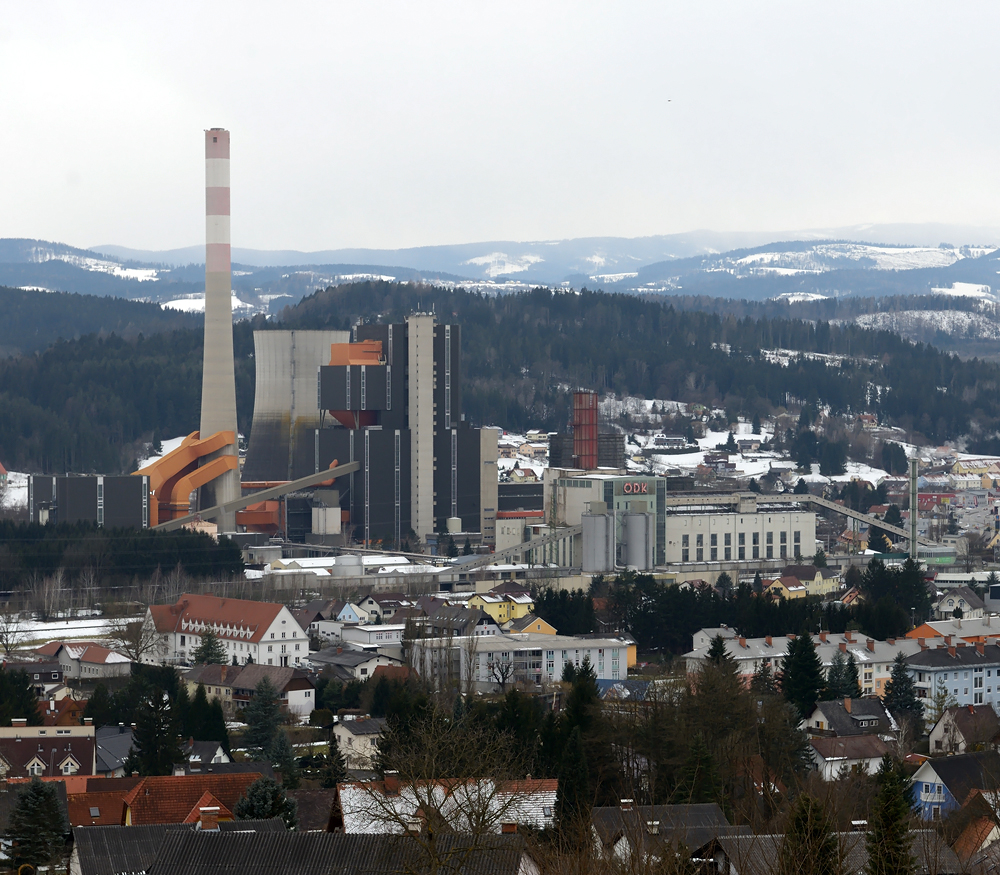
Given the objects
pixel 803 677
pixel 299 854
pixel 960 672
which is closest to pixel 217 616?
pixel 803 677

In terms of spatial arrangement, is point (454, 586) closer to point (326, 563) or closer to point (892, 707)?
point (326, 563)

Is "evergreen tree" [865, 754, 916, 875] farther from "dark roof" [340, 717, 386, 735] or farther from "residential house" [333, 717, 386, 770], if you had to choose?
"dark roof" [340, 717, 386, 735]

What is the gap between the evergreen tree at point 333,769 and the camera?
93.5 feet

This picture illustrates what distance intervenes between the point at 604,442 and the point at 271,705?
46.4 m

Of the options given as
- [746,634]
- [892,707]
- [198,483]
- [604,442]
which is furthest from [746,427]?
[892,707]

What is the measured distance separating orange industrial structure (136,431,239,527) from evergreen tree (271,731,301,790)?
4095 centimetres

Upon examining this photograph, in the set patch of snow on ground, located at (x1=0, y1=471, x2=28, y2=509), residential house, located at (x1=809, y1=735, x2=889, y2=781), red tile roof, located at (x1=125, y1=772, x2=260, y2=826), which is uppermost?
red tile roof, located at (x1=125, y1=772, x2=260, y2=826)

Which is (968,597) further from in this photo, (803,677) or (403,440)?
(403,440)

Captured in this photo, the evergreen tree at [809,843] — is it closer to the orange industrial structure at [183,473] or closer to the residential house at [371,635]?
the residential house at [371,635]

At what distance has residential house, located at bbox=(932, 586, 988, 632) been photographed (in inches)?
2175

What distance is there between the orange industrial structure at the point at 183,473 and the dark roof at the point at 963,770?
48228 millimetres

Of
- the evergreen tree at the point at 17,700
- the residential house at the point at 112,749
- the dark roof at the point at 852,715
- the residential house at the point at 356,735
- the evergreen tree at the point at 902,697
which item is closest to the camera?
the residential house at the point at 112,749

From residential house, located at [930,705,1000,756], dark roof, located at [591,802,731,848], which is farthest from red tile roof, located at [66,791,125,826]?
→ residential house, located at [930,705,1000,756]

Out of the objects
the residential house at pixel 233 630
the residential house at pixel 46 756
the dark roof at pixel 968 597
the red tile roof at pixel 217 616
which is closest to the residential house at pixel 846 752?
the residential house at pixel 46 756
